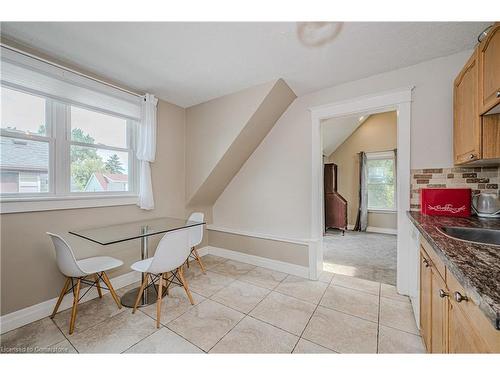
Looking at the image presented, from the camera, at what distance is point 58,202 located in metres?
1.93

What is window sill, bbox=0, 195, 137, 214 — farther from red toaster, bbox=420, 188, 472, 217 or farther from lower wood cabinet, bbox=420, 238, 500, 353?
red toaster, bbox=420, 188, 472, 217

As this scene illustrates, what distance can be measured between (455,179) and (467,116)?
2.09ft

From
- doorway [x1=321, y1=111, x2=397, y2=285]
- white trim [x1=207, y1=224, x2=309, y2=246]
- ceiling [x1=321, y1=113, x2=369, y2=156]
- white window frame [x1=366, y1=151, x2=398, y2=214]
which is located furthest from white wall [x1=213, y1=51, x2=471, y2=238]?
white window frame [x1=366, y1=151, x2=398, y2=214]

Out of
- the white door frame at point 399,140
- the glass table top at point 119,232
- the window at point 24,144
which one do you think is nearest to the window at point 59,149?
the window at point 24,144

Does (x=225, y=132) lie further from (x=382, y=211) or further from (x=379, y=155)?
(x=382, y=211)

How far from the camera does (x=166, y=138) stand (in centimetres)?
294

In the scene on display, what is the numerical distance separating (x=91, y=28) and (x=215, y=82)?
1.17m

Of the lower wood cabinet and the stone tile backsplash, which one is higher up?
the stone tile backsplash

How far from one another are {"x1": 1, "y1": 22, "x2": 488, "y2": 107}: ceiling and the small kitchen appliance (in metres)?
1.30

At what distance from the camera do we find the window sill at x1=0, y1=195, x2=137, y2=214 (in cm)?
168

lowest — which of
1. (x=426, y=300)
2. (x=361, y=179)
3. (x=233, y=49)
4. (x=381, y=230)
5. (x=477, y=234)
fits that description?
(x=381, y=230)

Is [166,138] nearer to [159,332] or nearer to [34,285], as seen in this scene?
[34,285]

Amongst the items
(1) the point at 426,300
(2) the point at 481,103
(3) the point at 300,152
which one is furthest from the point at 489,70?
(3) the point at 300,152
